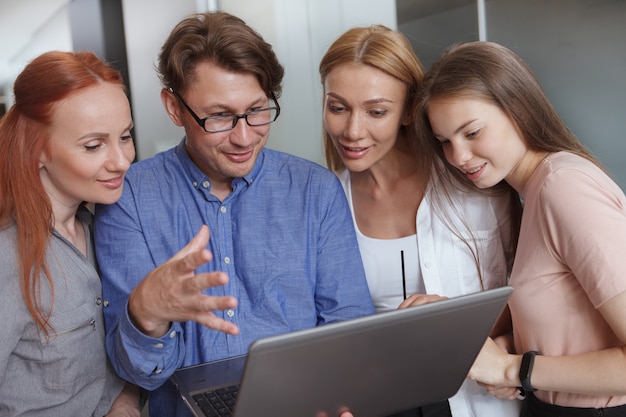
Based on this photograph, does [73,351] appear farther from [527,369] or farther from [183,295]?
[527,369]

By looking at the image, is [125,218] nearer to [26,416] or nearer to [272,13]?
[26,416]

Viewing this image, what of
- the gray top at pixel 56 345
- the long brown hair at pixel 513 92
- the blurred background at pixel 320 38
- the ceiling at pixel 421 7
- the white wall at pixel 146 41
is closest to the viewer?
the gray top at pixel 56 345

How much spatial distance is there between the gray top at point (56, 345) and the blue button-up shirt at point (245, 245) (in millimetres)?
50

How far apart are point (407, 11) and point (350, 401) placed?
6.57ft

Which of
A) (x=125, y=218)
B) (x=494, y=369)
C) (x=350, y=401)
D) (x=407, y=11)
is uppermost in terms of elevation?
(x=407, y=11)

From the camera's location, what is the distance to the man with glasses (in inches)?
60.2

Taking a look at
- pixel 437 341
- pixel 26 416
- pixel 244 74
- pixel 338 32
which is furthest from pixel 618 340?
pixel 338 32

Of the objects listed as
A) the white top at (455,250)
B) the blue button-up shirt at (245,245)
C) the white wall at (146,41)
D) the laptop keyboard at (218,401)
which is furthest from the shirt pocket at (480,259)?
the white wall at (146,41)

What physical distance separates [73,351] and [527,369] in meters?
0.92

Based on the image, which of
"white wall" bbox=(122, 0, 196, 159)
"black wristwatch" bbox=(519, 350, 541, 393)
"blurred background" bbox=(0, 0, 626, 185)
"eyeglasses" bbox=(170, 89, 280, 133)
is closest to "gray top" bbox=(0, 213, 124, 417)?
"eyeglasses" bbox=(170, 89, 280, 133)

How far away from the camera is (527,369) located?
140 centimetres

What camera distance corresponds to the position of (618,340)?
1.37 metres

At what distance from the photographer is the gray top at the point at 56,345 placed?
1336 mm

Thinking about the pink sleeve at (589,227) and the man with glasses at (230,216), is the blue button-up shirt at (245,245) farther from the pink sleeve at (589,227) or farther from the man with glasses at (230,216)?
the pink sleeve at (589,227)
